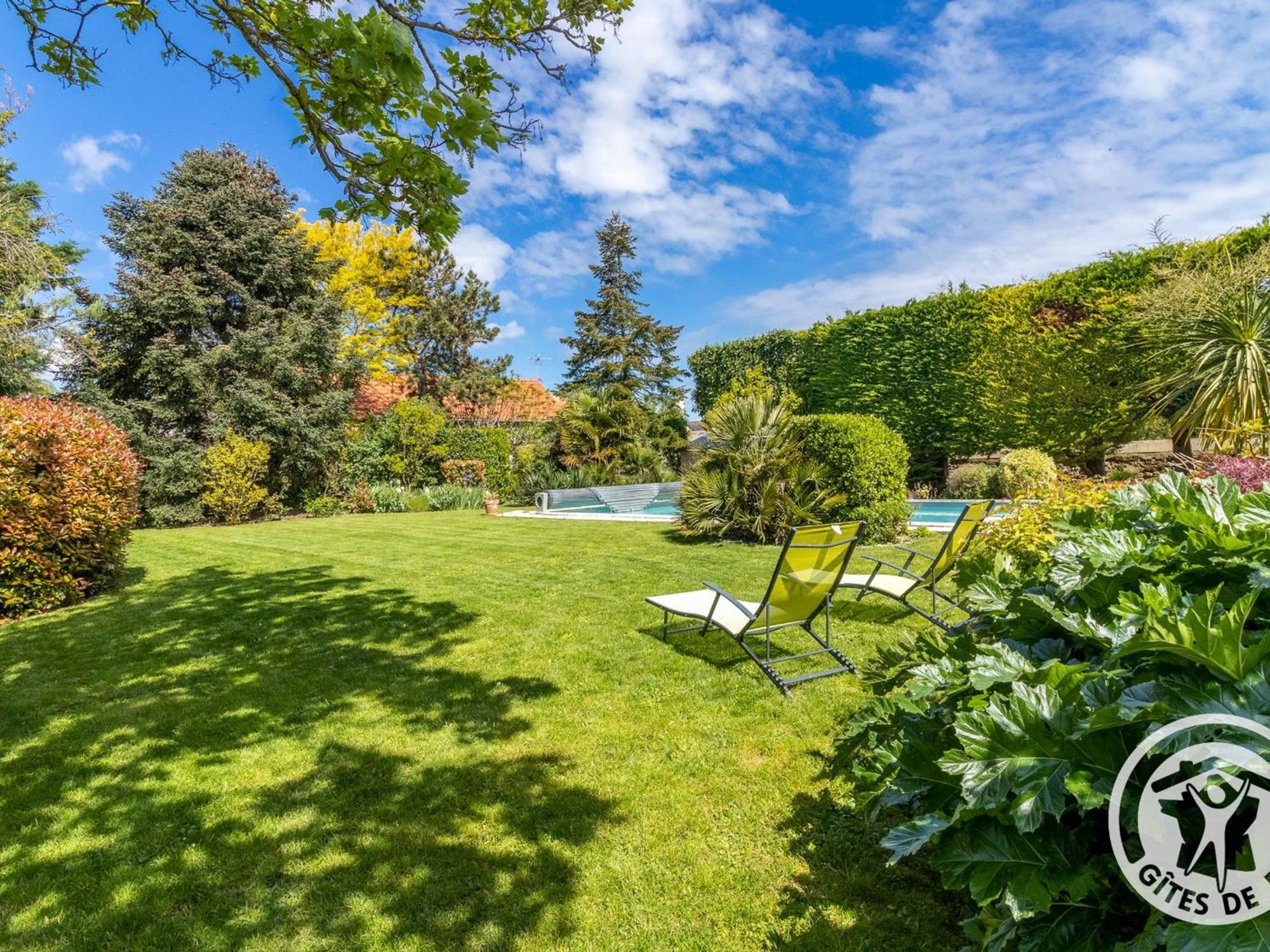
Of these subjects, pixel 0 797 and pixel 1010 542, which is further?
pixel 1010 542

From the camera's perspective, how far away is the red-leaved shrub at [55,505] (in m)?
6.13

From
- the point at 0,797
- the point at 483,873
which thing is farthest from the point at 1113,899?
the point at 0,797

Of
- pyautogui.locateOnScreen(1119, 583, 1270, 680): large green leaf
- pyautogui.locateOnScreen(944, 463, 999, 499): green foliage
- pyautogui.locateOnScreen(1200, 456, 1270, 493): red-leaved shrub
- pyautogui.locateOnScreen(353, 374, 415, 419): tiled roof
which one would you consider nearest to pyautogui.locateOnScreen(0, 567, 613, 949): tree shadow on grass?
pyautogui.locateOnScreen(1119, 583, 1270, 680): large green leaf

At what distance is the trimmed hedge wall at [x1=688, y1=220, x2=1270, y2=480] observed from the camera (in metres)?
12.8

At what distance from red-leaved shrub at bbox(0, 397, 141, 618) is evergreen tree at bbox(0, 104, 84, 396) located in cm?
789

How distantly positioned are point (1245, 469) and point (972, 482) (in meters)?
11.1

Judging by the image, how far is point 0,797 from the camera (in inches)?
116

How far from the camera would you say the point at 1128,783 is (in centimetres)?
112

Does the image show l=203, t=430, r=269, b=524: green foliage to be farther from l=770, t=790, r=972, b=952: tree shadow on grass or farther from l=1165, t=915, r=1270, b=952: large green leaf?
l=1165, t=915, r=1270, b=952: large green leaf

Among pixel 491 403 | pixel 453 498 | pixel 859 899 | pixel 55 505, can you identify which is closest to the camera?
pixel 859 899

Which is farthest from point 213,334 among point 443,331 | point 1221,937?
point 1221,937

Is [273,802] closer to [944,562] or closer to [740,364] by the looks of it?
[944,562]

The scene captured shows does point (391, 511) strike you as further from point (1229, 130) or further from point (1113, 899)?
point (1229, 130)

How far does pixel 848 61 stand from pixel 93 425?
1308 cm
